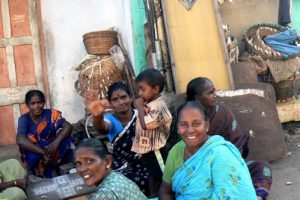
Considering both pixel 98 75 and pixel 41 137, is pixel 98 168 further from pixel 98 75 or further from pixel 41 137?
pixel 98 75

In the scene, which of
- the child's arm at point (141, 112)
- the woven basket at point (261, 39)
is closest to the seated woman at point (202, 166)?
the child's arm at point (141, 112)

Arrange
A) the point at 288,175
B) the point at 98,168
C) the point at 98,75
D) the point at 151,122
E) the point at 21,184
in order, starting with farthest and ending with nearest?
the point at 98,75 → the point at 288,175 → the point at 21,184 → the point at 151,122 → the point at 98,168

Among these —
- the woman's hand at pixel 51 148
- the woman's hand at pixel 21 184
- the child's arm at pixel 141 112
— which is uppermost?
the child's arm at pixel 141 112

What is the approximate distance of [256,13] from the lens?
6.18m

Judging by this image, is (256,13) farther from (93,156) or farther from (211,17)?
(93,156)

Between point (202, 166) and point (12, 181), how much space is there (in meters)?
1.83

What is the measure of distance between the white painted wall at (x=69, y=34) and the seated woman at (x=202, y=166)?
127 inches

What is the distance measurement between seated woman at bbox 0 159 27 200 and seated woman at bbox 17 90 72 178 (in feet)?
1.34

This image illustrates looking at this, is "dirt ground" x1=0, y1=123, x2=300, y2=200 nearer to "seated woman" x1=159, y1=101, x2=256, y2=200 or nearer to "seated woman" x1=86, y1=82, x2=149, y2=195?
"seated woman" x1=86, y1=82, x2=149, y2=195


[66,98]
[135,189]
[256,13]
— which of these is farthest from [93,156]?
[256,13]

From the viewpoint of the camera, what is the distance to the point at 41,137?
4477 mm

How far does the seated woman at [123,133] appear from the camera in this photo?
11.7ft

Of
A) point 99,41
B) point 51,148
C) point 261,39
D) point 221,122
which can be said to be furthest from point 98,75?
point 261,39

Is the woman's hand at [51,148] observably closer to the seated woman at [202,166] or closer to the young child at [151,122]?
the young child at [151,122]
